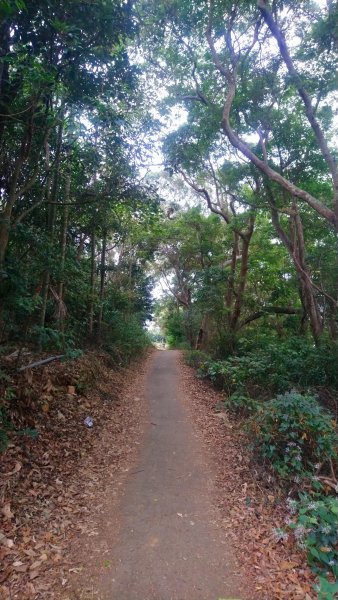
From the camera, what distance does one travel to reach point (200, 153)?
453 inches

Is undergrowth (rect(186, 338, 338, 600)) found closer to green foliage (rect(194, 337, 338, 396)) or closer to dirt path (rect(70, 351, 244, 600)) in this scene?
green foliage (rect(194, 337, 338, 396))

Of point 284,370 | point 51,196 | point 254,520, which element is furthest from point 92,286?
point 254,520

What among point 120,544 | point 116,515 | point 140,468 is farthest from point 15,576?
point 140,468

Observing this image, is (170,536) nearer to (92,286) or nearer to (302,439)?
(302,439)

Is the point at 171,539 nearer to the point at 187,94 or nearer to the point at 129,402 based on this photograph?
the point at 129,402

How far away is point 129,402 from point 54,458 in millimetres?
3669

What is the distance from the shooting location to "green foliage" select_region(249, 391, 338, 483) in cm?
420

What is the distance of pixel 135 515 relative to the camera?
3.81 meters

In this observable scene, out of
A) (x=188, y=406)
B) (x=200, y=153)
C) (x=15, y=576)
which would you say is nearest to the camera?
(x=15, y=576)

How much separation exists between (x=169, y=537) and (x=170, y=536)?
19mm

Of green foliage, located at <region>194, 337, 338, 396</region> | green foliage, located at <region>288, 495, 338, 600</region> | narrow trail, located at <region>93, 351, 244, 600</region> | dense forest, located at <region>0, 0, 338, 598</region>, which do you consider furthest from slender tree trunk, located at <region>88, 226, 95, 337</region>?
green foliage, located at <region>288, 495, 338, 600</region>

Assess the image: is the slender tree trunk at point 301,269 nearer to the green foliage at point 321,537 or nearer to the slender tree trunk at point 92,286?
the slender tree trunk at point 92,286

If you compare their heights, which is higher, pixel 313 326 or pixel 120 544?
pixel 313 326

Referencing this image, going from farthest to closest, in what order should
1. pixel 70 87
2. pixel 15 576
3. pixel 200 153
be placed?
pixel 200 153 < pixel 70 87 < pixel 15 576
